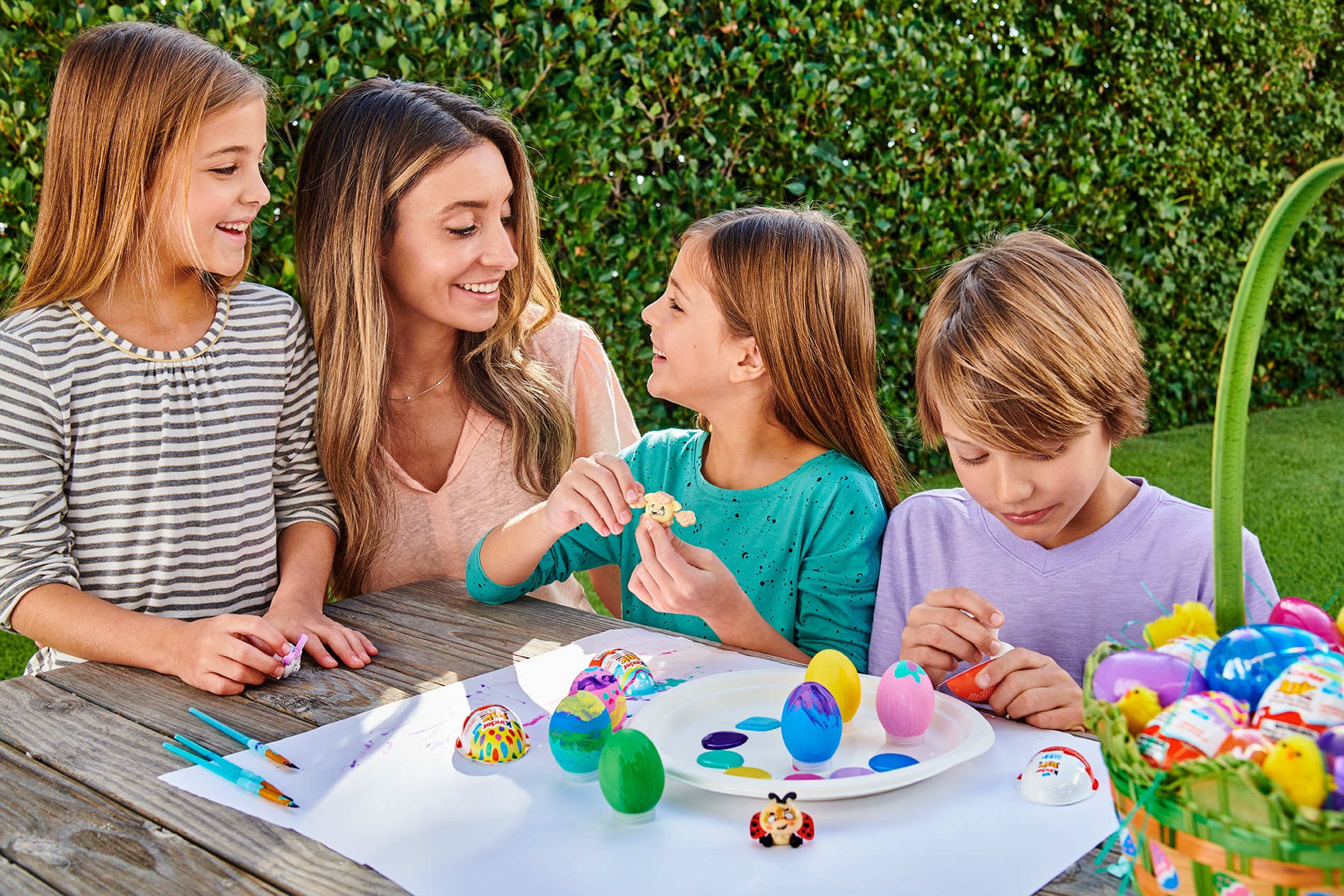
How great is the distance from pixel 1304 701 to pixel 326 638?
138cm

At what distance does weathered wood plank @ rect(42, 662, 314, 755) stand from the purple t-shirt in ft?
3.42

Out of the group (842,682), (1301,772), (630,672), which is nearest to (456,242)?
(630,672)

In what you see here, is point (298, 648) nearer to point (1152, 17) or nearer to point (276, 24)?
point (276, 24)

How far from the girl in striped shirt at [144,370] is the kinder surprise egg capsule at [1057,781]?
116 cm

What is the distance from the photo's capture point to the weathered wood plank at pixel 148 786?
106 centimetres

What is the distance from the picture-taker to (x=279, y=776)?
1.28 m

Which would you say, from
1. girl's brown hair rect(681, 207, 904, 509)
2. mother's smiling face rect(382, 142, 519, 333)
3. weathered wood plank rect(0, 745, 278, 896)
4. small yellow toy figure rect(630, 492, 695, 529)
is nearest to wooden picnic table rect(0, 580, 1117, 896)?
weathered wood plank rect(0, 745, 278, 896)

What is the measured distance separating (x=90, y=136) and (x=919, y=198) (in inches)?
156

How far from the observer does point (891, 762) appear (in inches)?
49.6

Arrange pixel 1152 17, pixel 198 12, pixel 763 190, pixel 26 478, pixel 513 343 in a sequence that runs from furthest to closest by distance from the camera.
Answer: pixel 1152 17 → pixel 763 190 → pixel 198 12 → pixel 513 343 → pixel 26 478

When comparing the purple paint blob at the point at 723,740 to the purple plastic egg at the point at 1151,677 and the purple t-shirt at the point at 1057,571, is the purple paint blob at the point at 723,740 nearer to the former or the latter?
the purple plastic egg at the point at 1151,677

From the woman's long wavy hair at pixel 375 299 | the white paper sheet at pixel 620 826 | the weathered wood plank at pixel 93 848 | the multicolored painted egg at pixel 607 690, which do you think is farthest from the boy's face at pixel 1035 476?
the weathered wood plank at pixel 93 848

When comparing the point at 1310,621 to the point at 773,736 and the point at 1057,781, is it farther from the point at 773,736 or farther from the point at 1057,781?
the point at 773,736

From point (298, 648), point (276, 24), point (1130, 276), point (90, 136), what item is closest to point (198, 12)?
point (276, 24)
